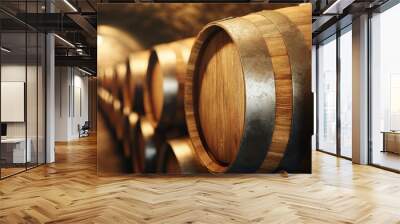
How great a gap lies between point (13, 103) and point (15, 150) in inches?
28.3

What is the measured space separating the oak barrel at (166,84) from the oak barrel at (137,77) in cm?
7

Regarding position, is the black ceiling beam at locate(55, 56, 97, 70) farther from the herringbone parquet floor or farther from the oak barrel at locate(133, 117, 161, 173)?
the oak barrel at locate(133, 117, 161, 173)

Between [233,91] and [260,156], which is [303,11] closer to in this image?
[233,91]

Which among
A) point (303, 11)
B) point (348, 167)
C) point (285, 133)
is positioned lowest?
point (348, 167)

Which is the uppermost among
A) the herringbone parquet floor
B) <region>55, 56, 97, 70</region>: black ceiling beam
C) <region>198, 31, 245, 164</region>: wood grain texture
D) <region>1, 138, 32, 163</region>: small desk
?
<region>55, 56, 97, 70</region>: black ceiling beam

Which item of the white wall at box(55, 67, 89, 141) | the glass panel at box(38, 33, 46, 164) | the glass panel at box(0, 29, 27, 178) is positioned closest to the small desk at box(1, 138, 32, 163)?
the glass panel at box(0, 29, 27, 178)

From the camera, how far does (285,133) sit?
117 inches

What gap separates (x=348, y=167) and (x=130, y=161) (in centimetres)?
331

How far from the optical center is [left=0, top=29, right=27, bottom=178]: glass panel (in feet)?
16.5

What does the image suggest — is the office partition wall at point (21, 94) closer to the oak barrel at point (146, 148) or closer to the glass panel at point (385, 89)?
the oak barrel at point (146, 148)

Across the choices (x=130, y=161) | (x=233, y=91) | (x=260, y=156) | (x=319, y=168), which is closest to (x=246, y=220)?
(x=260, y=156)

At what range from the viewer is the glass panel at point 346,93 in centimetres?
658

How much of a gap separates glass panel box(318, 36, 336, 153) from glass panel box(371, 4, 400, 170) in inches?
58.1

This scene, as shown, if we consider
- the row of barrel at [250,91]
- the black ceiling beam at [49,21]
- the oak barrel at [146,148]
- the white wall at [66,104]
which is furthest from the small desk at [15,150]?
the white wall at [66,104]
